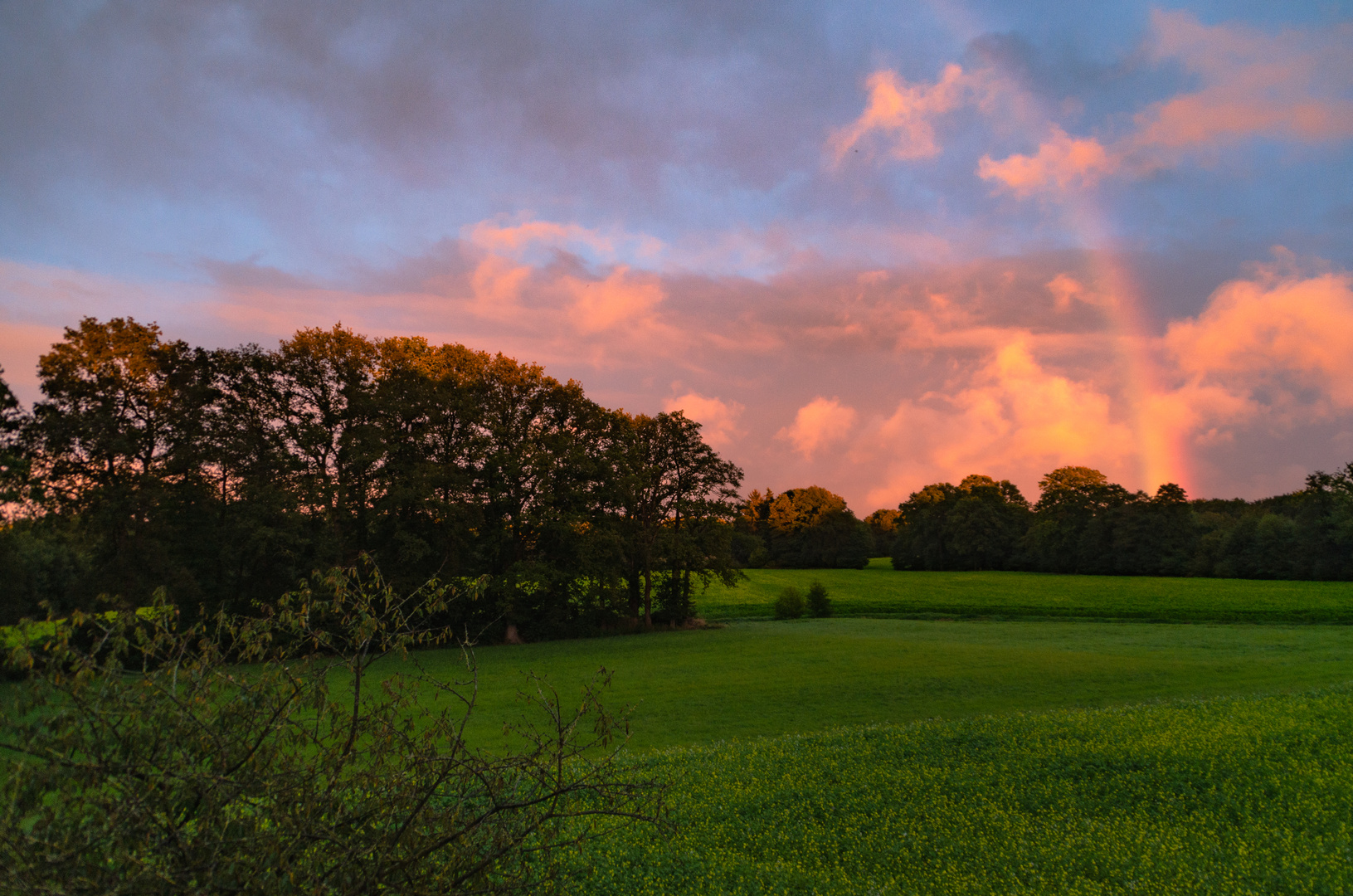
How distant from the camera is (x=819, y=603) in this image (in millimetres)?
56625

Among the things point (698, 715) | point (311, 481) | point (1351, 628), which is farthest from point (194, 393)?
point (1351, 628)

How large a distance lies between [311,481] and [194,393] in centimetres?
614

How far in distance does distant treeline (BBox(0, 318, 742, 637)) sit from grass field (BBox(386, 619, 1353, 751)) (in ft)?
16.4

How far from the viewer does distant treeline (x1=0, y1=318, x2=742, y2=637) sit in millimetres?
29172

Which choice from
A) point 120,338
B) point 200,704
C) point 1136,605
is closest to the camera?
point 200,704

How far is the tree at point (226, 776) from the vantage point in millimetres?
3301

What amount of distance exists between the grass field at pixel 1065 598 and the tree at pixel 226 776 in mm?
43968

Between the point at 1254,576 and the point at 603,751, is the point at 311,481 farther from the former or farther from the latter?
the point at 1254,576

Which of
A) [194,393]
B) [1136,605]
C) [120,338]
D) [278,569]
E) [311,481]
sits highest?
[120,338]

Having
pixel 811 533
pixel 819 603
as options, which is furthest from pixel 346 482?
pixel 811 533

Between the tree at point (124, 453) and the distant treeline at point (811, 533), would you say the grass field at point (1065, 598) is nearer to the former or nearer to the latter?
the distant treeline at point (811, 533)

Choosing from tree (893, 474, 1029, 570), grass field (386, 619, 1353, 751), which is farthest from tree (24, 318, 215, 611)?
tree (893, 474, 1029, 570)

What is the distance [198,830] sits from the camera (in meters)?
3.50

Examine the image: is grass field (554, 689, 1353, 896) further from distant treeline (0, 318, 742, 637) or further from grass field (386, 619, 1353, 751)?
distant treeline (0, 318, 742, 637)
